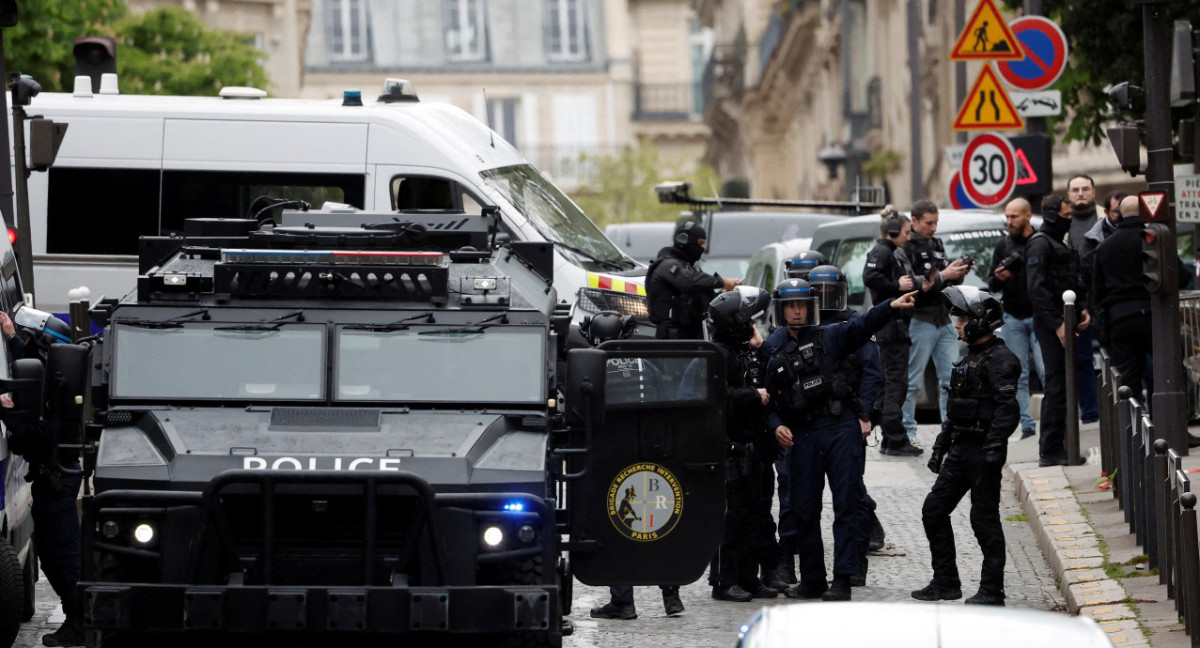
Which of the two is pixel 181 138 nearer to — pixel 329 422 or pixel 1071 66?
pixel 329 422

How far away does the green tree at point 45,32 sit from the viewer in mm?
27531

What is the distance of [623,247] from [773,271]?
25.7 feet

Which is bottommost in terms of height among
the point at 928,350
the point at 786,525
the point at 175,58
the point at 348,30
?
the point at 786,525

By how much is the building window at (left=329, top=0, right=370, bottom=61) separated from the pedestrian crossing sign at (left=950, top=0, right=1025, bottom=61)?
74.4 metres

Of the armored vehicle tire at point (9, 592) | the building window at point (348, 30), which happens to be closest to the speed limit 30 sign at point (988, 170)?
the armored vehicle tire at point (9, 592)

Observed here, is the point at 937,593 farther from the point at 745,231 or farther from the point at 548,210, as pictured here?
the point at 745,231

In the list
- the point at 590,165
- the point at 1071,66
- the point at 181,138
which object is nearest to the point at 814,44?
the point at 590,165

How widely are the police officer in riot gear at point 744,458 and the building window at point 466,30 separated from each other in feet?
268

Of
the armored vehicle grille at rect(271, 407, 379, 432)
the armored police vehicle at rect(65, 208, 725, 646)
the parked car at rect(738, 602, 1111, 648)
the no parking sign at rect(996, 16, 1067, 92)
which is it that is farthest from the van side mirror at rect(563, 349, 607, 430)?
the no parking sign at rect(996, 16, 1067, 92)

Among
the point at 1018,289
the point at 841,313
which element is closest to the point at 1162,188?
the point at 841,313

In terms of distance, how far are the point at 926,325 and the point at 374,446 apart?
26.7 ft

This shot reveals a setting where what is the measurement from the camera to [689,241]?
1426 cm

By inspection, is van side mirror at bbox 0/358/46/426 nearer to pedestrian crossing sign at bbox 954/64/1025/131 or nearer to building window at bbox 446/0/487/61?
pedestrian crossing sign at bbox 954/64/1025/131

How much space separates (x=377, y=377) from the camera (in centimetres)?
986
